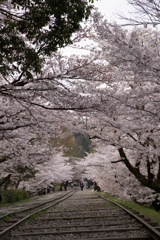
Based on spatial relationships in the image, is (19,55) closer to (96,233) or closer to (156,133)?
(96,233)

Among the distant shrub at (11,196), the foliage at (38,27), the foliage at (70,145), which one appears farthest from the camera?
the foliage at (70,145)

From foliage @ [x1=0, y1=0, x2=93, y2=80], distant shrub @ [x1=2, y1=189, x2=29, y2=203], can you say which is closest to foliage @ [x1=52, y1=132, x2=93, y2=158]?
distant shrub @ [x1=2, y1=189, x2=29, y2=203]

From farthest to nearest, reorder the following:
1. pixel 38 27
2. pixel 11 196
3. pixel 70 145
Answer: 1. pixel 70 145
2. pixel 11 196
3. pixel 38 27

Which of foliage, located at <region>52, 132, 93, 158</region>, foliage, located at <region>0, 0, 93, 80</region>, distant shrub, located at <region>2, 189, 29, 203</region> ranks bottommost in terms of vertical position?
distant shrub, located at <region>2, 189, 29, 203</region>

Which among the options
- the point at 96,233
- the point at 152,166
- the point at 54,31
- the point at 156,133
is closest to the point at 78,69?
the point at 54,31

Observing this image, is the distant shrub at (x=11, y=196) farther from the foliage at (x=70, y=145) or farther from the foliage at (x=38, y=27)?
the foliage at (x=38, y=27)

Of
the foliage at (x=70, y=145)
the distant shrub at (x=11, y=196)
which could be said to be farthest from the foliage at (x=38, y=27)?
the foliage at (x=70, y=145)

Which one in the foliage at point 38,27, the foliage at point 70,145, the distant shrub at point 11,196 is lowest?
the distant shrub at point 11,196

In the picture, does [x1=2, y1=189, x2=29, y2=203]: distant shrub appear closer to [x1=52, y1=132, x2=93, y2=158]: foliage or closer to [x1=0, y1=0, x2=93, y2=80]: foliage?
[x1=52, y1=132, x2=93, y2=158]: foliage

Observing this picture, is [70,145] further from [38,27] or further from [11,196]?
[38,27]

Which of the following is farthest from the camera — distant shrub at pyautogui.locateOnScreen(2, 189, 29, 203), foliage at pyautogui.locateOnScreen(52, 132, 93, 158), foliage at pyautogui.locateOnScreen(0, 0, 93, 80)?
foliage at pyautogui.locateOnScreen(52, 132, 93, 158)

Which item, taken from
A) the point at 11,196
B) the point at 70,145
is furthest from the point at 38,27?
the point at 70,145

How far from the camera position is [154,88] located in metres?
8.30

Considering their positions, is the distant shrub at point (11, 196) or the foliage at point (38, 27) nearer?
the foliage at point (38, 27)
